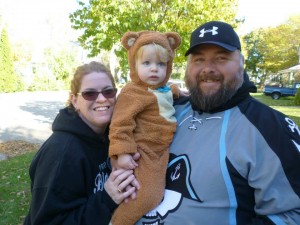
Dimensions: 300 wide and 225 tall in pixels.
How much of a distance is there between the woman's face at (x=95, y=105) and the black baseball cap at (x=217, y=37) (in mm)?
821

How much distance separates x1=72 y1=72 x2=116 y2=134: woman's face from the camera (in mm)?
2523

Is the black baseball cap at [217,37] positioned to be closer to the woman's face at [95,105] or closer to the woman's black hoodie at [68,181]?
the woman's face at [95,105]

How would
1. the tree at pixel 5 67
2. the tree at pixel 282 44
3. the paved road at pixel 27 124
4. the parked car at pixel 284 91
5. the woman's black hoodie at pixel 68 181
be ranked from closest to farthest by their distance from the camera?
the woman's black hoodie at pixel 68 181
the paved road at pixel 27 124
the tree at pixel 5 67
the parked car at pixel 284 91
the tree at pixel 282 44

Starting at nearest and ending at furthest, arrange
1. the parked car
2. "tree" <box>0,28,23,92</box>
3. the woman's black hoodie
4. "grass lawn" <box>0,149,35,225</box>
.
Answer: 1. the woman's black hoodie
2. "grass lawn" <box>0,149,35,225</box>
3. "tree" <box>0,28,23,92</box>
4. the parked car

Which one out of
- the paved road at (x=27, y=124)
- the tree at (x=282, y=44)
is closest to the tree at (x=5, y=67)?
the paved road at (x=27, y=124)

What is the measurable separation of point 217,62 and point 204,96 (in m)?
0.31

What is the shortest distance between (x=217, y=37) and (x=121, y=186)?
1.42m

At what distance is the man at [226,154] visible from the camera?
205 cm

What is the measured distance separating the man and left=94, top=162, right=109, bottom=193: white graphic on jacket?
1.49 ft

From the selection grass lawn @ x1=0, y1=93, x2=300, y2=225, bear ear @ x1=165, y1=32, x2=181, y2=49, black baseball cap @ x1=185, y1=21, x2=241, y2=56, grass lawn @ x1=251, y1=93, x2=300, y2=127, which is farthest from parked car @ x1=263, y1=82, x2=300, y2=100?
black baseball cap @ x1=185, y1=21, x2=241, y2=56

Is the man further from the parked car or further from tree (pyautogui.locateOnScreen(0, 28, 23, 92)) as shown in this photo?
the parked car

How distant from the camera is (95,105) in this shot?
2.52 metres

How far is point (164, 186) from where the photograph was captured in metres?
2.41

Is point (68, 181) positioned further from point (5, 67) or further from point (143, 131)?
point (5, 67)
